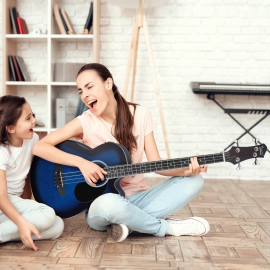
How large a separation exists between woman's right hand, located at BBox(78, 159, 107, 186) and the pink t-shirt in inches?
8.0

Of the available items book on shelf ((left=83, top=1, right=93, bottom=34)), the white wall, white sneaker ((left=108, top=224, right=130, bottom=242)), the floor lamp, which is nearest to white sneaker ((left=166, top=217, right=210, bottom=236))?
white sneaker ((left=108, top=224, right=130, bottom=242))

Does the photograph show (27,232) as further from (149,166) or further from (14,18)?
(14,18)

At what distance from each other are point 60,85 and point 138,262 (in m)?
2.42

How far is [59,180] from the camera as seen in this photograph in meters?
1.84

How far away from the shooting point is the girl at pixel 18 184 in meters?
1.67

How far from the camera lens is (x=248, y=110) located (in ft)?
12.0

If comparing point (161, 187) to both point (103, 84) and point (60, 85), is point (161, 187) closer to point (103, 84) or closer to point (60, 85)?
point (103, 84)

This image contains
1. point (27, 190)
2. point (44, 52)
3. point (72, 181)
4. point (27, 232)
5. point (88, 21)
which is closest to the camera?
point (27, 232)

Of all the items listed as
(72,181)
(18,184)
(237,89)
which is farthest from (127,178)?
(237,89)

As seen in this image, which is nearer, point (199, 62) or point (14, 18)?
point (14, 18)

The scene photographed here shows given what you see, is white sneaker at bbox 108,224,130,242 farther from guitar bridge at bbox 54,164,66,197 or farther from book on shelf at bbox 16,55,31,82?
book on shelf at bbox 16,55,31,82

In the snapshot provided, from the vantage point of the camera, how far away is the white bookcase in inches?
142

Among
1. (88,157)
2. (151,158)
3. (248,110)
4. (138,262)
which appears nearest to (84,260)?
(138,262)

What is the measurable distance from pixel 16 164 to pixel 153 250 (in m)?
0.68
